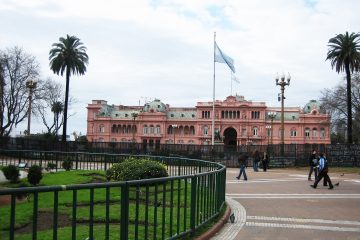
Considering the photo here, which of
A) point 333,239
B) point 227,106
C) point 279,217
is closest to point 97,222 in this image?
point 333,239

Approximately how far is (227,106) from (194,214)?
113m

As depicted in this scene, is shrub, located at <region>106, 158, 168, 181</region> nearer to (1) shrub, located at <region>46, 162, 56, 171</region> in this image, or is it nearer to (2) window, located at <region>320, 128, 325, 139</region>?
(1) shrub, located at <region>46, 162, 56, 171</region>

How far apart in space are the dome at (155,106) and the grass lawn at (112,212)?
119 m

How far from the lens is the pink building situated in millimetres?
120956

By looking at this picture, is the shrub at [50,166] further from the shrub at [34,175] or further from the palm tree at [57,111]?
the palm tree at [57,111]

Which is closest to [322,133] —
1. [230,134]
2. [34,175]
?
[230,134]

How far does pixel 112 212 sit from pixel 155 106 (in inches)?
4827

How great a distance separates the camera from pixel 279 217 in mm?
12445

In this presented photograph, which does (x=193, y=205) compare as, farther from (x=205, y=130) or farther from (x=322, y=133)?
(x=322, y=133)

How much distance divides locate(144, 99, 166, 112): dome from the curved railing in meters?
116

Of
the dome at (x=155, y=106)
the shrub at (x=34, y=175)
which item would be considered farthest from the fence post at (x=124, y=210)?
the dome at (x=155, y=106)

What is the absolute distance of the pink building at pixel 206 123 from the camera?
121 m

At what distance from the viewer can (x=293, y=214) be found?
1304 cm

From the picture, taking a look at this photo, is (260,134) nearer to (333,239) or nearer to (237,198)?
(237,198)
